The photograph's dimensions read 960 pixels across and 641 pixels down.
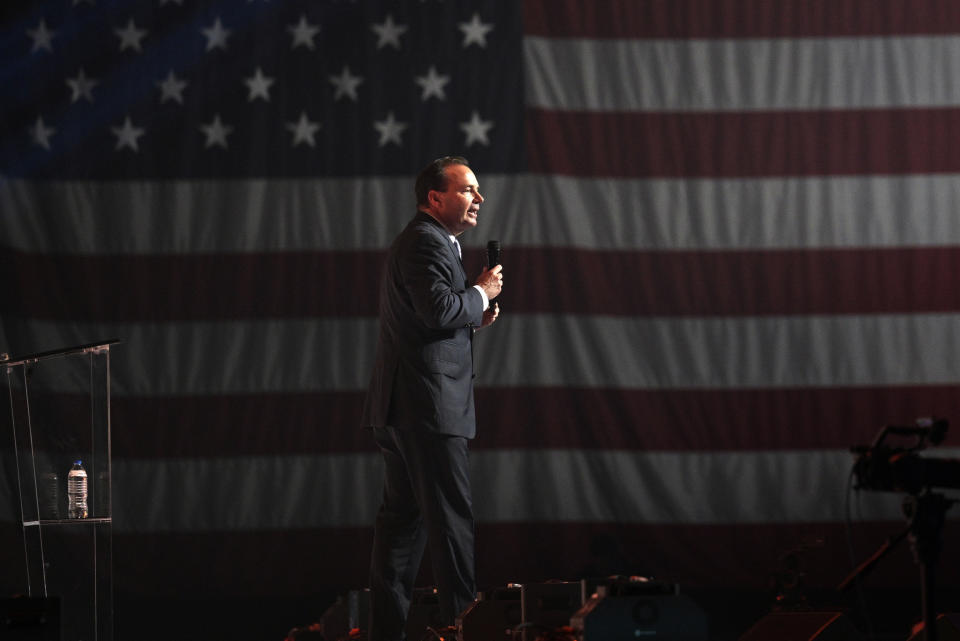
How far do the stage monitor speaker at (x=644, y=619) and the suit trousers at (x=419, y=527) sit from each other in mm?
790

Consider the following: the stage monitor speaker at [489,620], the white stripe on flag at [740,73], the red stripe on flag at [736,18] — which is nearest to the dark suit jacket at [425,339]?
the stage monitor speaker at [489,620]

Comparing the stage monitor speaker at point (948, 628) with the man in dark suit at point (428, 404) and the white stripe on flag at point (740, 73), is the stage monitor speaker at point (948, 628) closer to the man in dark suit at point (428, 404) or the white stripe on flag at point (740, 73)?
the man in dark suit at point (428, 404)

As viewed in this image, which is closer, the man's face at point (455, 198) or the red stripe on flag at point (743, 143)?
the man's face at point (455, 198)

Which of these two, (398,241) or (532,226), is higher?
(532,226)

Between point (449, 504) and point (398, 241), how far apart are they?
2.55 ft

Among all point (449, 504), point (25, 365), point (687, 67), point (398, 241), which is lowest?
point (449, 504)

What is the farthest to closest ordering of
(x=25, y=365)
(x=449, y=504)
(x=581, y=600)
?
(x=25, y=365) → (x=449, y=504) → (x=581, y=600)

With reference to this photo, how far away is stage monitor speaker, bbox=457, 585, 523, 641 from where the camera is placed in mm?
2914

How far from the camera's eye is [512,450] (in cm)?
482

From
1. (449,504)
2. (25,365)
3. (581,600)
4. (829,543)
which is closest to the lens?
(581,600)

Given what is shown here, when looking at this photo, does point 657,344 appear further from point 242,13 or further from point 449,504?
point 242,13

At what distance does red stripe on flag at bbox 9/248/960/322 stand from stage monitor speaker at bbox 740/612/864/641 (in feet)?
6.43

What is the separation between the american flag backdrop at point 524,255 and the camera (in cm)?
480

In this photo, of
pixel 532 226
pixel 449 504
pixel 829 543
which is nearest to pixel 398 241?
pixel 449 504
